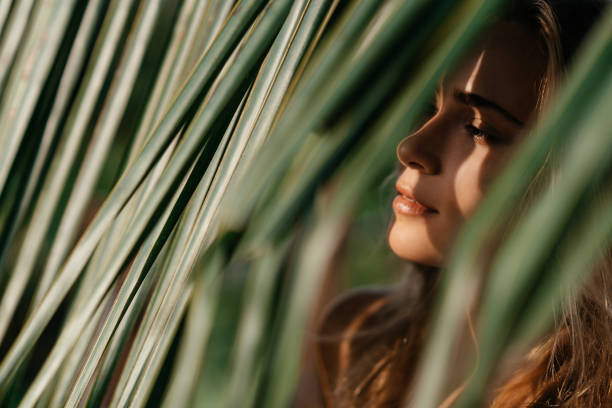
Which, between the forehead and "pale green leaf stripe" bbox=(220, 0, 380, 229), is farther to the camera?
the forehead

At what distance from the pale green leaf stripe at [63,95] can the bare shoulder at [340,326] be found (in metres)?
0.80

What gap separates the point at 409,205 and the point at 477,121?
122 mm

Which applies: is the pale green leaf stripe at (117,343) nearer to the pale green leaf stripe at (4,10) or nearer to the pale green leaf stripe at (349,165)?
the pale green leaf stripe at (349,165)

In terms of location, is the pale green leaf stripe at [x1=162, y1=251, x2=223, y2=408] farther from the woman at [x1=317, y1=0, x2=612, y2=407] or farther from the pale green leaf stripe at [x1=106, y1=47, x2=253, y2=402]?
the woman at [x1=317, y1=0, x2=612, y2=407]

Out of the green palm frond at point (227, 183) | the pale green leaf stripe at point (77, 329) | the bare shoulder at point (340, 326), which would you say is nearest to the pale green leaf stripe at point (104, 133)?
the green palm frond at point (227, 183)

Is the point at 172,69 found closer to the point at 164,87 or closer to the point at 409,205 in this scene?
the point at 164,87

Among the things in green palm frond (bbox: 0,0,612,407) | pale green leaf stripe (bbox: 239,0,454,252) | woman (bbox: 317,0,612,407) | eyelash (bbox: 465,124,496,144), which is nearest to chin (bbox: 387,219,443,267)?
woman (bbox: 317,0,612,407)

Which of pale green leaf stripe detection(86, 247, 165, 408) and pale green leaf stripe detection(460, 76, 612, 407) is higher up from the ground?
pale green leaf stripe detection(460, 76, 612, 407)

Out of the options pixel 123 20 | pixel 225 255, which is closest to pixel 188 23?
pixel 123 20

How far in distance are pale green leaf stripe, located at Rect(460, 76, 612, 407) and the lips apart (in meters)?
0.42

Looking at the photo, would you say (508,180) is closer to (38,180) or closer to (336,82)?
(336,82)

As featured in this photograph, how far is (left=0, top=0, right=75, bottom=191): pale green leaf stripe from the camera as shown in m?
0.41

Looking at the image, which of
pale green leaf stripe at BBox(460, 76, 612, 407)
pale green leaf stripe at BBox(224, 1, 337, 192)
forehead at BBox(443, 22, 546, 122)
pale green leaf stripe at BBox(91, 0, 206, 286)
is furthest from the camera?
forehead at BBox(443, 22, 546, 122)

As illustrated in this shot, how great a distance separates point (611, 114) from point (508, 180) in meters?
0.04
